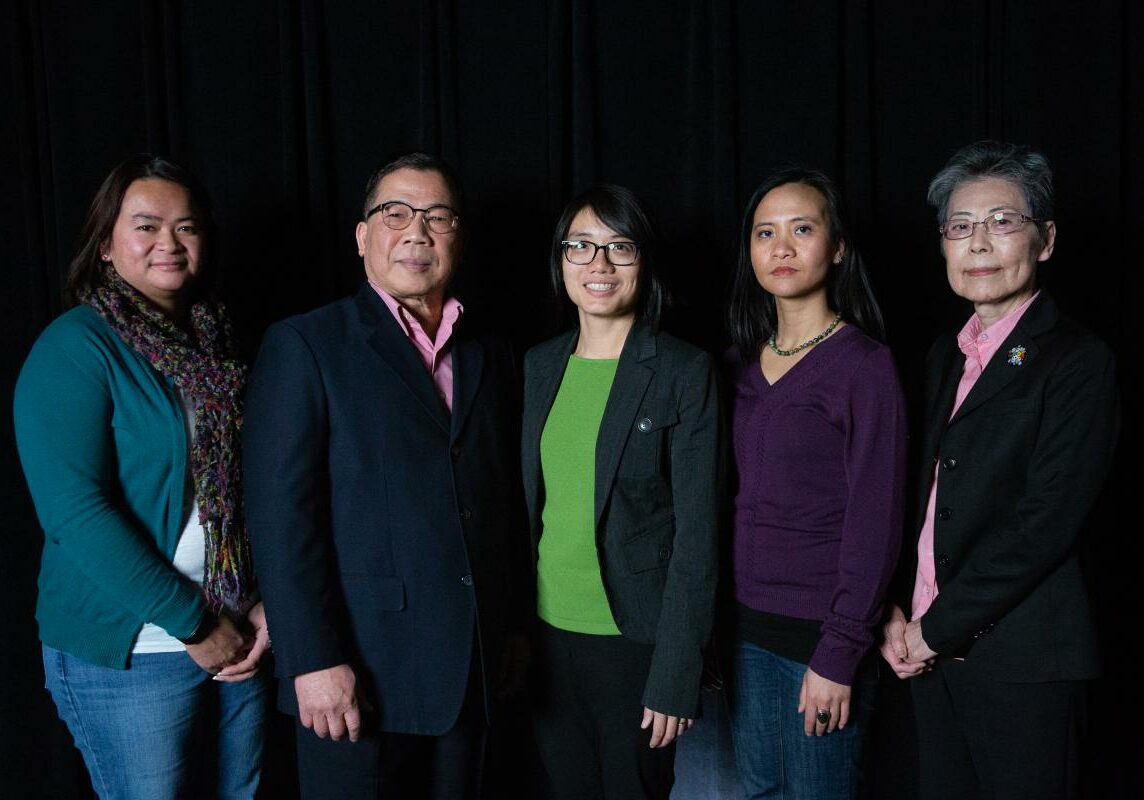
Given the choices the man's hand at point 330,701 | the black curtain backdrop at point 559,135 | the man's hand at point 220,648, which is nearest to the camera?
the man's hand at point 330,701

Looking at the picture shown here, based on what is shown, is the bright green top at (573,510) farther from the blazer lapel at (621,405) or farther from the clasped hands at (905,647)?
the clasped hands at (905,647)

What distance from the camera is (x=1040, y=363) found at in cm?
147

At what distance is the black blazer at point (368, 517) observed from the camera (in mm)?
1389

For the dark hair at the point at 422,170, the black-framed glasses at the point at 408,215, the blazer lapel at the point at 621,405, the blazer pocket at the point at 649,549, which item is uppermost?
the dark hair at the point at 422,170

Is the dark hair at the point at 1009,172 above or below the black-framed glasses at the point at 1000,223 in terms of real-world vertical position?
above

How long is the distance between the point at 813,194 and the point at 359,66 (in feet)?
4.25

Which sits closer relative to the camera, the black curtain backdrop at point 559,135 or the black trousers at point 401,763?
the black trousers at point 401,763

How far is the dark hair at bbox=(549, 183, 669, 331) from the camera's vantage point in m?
Result: 1.62

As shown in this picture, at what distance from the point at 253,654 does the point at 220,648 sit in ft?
0.27

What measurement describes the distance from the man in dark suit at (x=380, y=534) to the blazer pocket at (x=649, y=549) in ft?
0.87

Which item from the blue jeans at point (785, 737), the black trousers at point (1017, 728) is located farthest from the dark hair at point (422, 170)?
the black trousers at point (1017, 728)

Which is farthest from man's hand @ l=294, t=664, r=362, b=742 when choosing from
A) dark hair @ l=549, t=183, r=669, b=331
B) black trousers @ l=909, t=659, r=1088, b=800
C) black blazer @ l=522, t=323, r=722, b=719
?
black trousers @ l=909, t=659, r=1088, b=800

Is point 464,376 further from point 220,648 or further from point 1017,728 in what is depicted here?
point 1017,728

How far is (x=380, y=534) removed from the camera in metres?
1.45
